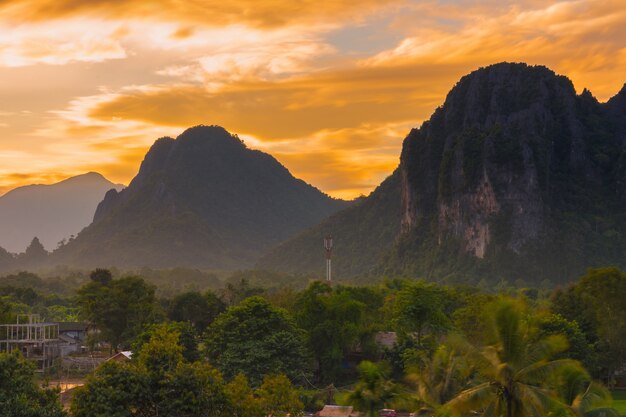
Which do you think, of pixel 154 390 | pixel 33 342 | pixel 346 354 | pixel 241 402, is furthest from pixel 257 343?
pixel 154 390

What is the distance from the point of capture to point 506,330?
2455cm

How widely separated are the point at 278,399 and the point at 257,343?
17.2 meters

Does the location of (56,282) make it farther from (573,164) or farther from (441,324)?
(441,324)

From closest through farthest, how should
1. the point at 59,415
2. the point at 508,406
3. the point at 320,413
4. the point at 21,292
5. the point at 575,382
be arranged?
the point at 508,406 < the point at 575,382 < the point at 59,415 < the point at 320,413 < the point at 21,292

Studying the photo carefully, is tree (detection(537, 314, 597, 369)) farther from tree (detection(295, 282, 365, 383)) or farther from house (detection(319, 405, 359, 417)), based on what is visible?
tree (detection(295, 282, 365, 383))

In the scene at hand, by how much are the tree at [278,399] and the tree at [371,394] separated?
3.34 metres

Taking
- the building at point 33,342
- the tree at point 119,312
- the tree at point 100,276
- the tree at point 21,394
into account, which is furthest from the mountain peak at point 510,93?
the tree at point 21,394

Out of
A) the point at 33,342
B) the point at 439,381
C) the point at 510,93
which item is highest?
the point at 510,93

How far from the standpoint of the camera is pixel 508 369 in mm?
24297

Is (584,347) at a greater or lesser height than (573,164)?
lesser

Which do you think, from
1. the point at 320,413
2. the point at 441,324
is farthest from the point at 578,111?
the point at 320,413

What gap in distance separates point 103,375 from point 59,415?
2.38 meters

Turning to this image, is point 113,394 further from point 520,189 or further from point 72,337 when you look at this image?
point 520,189

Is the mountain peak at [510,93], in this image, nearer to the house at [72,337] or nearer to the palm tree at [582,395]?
the house at [72,337]
